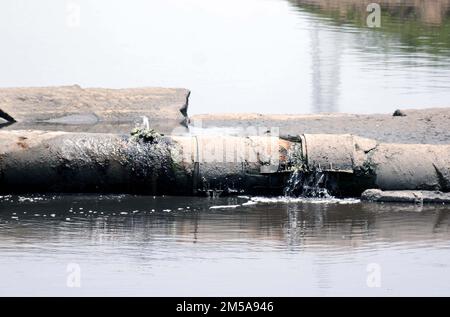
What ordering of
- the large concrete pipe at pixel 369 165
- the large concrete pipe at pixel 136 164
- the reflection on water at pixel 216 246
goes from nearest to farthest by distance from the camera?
the reflection on water at pixel 216 246
the large concrete pipe at pixel 136 164
the large concrete pipe at pixel 369 165

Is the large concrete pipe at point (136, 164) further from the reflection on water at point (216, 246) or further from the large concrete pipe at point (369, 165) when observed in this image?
the large concrete pipe at point (369, 165)

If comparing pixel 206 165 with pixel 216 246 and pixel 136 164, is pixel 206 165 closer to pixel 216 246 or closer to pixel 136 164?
pixel 136 164

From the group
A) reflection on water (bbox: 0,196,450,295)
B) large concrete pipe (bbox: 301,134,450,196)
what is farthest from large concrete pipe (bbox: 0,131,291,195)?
large concrete pipe (bbox: 301,134,450,196)

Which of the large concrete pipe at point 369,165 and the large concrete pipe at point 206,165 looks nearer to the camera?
the large concrete pipe at point 206,165

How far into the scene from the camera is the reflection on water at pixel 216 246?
12602 millimetres

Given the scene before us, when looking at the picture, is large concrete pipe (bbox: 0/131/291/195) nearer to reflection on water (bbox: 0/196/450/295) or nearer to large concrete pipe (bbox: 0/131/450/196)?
large concrete pipe (bbox: 0/131/450/196)

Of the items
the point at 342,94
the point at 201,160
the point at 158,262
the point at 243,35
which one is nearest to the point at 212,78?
the point at 342,94

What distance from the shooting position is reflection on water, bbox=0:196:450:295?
1260 cm

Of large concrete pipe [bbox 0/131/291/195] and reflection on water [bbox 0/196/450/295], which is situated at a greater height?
large concrete pipe [bbox 0/131/291/195]

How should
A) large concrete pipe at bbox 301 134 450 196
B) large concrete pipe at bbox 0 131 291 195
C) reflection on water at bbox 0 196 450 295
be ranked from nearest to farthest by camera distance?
reflection on water at bbox 0 196 450 295, large concrete pipe at bbox 0 131 291 195, large concrete pipe at bbox 301 134 450 196

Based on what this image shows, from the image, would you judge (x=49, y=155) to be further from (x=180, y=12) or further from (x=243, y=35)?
(x=180, y=12)

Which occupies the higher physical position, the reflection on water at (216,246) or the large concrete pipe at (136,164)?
the large concrete pipe at (136,164)

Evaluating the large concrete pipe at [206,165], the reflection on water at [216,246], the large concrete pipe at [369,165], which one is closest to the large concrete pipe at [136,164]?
the large concrete pipe at [206,165]
